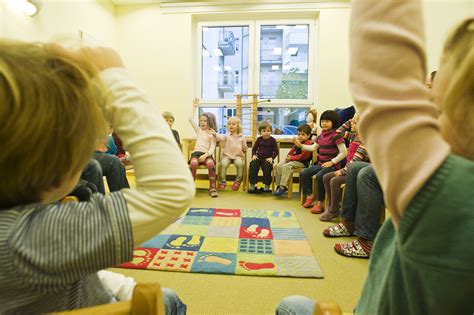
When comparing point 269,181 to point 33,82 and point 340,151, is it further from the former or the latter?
point 33,82

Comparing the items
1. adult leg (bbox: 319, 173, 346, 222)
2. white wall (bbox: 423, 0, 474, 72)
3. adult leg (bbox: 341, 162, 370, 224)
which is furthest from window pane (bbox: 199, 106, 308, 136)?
adult leg (bbox: 341, 162, 370, 224)

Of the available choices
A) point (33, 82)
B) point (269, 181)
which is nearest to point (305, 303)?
point (33, 82)

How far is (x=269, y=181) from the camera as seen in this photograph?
3.66 m

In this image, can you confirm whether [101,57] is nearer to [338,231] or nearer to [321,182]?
[338,231]

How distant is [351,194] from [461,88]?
77.3 inches

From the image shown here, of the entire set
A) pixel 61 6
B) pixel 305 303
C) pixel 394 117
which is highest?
pixel 61 6

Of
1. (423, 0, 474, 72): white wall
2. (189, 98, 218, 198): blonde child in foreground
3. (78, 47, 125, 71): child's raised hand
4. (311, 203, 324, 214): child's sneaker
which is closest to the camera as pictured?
(78, 47, 125, 71): child's raised hand

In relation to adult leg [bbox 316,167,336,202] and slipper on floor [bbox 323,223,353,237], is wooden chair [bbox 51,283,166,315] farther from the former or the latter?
adult leg [bbox 316,167,336,202]

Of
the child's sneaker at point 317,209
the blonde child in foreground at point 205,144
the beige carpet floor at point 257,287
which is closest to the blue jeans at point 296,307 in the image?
the beige carpet floor at point 257,287

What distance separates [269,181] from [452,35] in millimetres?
3358

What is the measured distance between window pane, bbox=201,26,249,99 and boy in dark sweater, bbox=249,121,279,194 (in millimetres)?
1131

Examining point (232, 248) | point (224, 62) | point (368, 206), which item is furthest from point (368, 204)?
point (224, 62)

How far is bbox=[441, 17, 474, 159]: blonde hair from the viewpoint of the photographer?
294 millimetres

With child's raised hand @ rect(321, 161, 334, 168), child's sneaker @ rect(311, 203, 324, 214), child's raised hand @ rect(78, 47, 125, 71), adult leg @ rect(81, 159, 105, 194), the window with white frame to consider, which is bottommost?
child's sneaker @ rect(311, 203, 324, 214)
